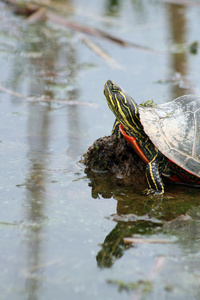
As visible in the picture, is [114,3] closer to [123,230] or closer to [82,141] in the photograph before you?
[82,141]

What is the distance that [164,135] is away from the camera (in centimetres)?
480

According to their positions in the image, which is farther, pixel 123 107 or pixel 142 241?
pixel 123 107

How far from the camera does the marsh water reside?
3.13 metres

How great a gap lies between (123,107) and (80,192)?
1.25 metres

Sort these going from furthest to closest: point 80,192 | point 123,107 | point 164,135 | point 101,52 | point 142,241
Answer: point 101,52
point 123,107
point 164,135
point 80,192
point 142,241

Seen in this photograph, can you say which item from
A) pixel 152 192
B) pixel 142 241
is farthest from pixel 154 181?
pixel 142 241

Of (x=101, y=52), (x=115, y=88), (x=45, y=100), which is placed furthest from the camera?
(x=101, y=52)

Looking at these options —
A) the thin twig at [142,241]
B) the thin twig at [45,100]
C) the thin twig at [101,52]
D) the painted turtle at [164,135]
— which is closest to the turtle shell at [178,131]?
the painted turtle at [164,135]

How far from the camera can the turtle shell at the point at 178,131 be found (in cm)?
470

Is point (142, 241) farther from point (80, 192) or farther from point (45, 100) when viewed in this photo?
point (45, 100)

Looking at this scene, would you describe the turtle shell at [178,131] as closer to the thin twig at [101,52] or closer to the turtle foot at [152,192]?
the turtle foot at [152,192]

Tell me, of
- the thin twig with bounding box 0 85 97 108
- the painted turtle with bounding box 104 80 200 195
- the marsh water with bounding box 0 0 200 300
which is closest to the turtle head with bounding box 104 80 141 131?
the painted turtle with bounding box 104 80 200 195

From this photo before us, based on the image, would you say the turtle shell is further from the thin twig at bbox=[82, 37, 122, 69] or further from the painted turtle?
the thin twig at bbox=[82, 37, 122, 69]

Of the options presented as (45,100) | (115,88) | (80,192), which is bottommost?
(80,192)
